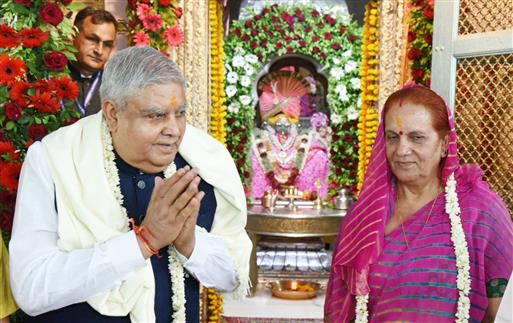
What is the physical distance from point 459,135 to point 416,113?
83 cm

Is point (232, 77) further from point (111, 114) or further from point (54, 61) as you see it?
point (111, 114)

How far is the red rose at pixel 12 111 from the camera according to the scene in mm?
2320

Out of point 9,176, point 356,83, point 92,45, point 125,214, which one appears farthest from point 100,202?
point 356,83

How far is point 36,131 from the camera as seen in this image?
7.70 feet

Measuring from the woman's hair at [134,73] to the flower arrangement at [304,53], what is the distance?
4982mm

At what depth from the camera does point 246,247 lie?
1.71 m

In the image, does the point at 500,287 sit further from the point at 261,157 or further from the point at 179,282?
the point at 261,157

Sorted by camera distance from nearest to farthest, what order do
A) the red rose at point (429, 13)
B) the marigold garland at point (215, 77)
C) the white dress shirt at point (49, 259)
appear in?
the white dress shirt at point (49, 259), the red rose at point (429, 13), the marigold garland at point (215, 77)

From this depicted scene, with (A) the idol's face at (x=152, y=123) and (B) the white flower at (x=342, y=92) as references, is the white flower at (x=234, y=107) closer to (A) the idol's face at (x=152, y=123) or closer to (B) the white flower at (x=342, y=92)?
(B) the white flower at (x=342, y=92)

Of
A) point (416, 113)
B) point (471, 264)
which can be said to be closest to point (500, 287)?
point (471, 264)

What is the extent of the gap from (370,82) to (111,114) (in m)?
3.54

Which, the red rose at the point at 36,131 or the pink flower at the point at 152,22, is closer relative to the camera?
the red rose at the point at 36,131

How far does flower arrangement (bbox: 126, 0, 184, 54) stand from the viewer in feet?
12.2

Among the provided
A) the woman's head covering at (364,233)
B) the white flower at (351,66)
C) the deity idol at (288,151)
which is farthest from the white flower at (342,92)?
the woman's head covering at (364,233)
